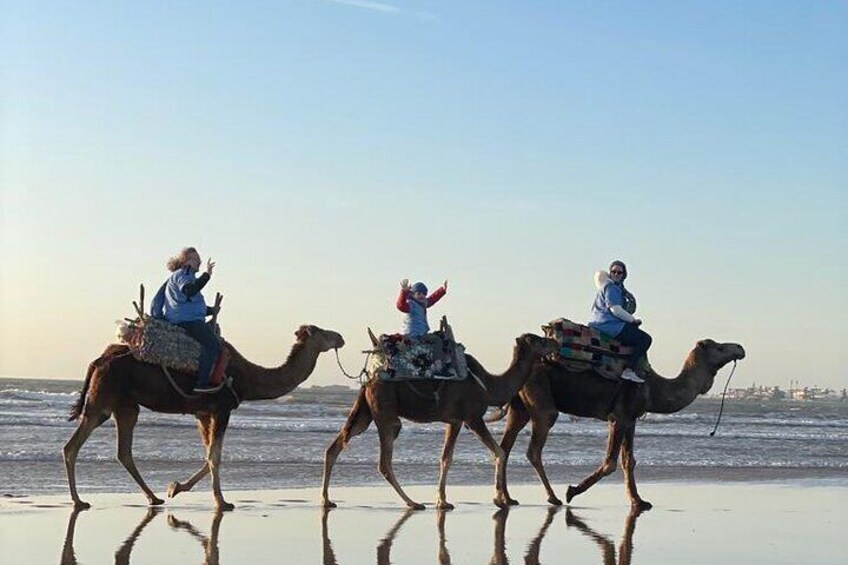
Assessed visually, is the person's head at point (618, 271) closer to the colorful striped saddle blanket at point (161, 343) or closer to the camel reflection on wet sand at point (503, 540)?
the camel reflection on wet sand at point (503, 540)

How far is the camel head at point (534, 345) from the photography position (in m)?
15.1

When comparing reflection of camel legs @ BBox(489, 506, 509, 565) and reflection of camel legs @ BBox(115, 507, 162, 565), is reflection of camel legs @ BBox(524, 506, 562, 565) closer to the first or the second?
reflection of camel legs @ BBox(489, 506, 509, 565)

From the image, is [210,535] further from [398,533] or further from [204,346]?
[204,346]

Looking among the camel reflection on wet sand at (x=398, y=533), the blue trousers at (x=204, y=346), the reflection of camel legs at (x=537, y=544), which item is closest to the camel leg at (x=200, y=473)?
the camel reflection on wet sand at (x=398, y=533)

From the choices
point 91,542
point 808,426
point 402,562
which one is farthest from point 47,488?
point 808,426

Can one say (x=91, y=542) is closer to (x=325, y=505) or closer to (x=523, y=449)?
(x=325, y=505)

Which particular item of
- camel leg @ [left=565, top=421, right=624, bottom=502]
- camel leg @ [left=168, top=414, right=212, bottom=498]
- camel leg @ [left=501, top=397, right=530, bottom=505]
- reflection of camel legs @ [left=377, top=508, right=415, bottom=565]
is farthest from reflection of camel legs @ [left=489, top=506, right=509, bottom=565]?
camel leg @ [left=168, top=414, right=212, bottom=498]

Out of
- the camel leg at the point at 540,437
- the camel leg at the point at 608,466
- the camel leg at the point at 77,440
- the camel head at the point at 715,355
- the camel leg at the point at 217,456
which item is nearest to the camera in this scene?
the camel leg at the point at 217,456

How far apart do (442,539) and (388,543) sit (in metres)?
0.56

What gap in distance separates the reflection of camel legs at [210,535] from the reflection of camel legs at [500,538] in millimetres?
2169

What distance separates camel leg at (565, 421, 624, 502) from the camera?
15.0 metres

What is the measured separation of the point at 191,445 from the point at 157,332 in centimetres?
1068

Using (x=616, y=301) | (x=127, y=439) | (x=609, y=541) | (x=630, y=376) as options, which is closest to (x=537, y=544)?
(x=609, y=541)

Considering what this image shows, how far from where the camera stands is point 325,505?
46.1 feet
